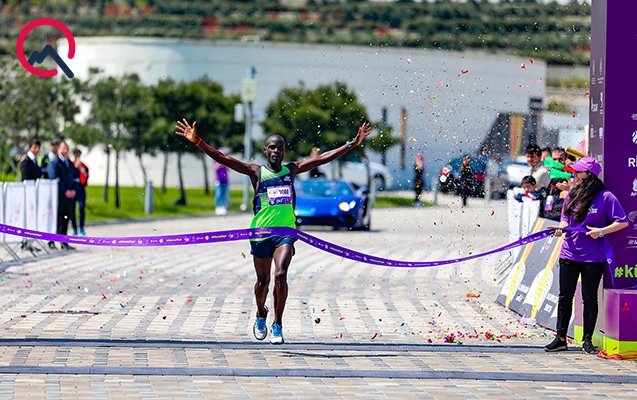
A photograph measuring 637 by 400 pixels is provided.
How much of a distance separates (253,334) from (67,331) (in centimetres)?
172

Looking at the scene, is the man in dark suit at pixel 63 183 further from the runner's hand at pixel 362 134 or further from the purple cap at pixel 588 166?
the purple cap at pixel 588 166

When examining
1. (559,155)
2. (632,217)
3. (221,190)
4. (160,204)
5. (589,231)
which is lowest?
(160,204)

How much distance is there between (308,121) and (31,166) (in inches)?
1156

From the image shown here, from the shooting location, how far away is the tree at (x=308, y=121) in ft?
179

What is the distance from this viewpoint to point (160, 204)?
2018 inches

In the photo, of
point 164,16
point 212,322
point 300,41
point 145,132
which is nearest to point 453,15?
point 300,41

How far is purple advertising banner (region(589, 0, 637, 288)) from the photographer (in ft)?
43.7

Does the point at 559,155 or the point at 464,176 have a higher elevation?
the point at 559,155

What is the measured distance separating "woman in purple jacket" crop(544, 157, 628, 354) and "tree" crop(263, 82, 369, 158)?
130 ft

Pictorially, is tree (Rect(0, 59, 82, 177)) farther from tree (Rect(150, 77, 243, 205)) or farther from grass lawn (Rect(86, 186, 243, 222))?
tree (Rect(150, 77, 243, 205))

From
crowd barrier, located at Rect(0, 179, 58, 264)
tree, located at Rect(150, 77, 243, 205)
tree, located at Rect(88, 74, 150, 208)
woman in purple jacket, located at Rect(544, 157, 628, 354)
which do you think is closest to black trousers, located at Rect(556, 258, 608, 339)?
woman in purple jacket, located at Rect(544, 157, 628, 354)

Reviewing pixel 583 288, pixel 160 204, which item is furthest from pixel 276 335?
pixel 160 204

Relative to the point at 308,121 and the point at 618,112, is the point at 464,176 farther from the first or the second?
the point at 308,121

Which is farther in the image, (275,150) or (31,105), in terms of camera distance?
(31,105)
